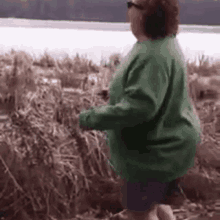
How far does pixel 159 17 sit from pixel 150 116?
30 centimetres

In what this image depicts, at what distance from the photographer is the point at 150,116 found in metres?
0.90

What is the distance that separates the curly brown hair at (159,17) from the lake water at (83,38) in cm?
71

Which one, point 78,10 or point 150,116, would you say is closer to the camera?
point 150,116

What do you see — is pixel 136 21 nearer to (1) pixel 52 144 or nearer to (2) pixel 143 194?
(2) pixel 143 194

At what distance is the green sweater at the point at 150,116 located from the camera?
0.88 meters

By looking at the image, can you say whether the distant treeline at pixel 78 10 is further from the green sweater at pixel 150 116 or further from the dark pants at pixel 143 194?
the dark pants at pixel 143 194

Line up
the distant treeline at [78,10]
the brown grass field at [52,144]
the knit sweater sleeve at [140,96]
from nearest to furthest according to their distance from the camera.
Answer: the knit sweater sleeve at [140,96], the distant treeline at [78,10], the brown grass field at [52,144]

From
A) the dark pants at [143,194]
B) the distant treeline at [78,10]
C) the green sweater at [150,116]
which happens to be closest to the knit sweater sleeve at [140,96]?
the green sweater at [150,116]

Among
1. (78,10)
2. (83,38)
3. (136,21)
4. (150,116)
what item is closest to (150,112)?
(150,116)

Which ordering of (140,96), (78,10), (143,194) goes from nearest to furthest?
(140,96) < (143,194) < (78,10)

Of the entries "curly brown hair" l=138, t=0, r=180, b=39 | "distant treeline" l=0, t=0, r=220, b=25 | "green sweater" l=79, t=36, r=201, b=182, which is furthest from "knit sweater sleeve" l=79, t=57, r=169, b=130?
"distant treeline" l=0, t=0, r=220, b=25

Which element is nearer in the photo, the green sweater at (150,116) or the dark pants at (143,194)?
the green sweater at (150,116)

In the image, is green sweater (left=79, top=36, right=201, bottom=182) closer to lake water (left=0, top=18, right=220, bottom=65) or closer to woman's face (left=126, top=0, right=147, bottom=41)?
woman's face (left=126, top=0, right=147, bottom=41)

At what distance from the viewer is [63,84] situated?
1938 millimetres
